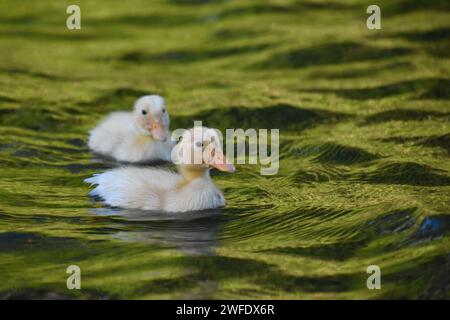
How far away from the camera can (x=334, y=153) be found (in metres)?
8.90

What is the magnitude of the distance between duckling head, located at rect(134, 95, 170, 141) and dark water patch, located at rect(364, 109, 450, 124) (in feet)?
6.99

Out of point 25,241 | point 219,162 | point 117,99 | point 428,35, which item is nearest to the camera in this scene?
point 25,241

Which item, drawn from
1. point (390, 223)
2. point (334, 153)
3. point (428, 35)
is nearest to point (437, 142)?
point (334, 153)

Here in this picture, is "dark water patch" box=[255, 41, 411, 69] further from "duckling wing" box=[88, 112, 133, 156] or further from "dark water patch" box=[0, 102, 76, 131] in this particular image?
"duckling wing" box=[88, 112, 133, 156]

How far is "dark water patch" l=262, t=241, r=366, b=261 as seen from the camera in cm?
646

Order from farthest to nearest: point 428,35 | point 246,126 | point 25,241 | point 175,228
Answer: point 428,35 → point 246,126 → point 175,228 → point 25,241

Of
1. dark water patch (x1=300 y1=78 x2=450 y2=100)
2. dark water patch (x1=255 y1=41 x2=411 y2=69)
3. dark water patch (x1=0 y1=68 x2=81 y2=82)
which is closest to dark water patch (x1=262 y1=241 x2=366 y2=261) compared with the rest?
dark water patch (x1=300 y1=78 x2=450 y2=100)

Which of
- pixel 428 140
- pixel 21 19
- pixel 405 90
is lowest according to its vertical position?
pixel 428 140

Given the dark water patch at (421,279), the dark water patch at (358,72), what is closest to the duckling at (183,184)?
the dark water patch at (421,279)

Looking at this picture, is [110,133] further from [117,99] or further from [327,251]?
[327,251]

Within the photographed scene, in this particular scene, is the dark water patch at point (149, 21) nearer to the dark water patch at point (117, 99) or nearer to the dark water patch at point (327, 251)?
the dark water patch at point (117, 99)

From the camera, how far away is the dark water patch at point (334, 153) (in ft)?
28.5

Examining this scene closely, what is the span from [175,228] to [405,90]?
460cm
